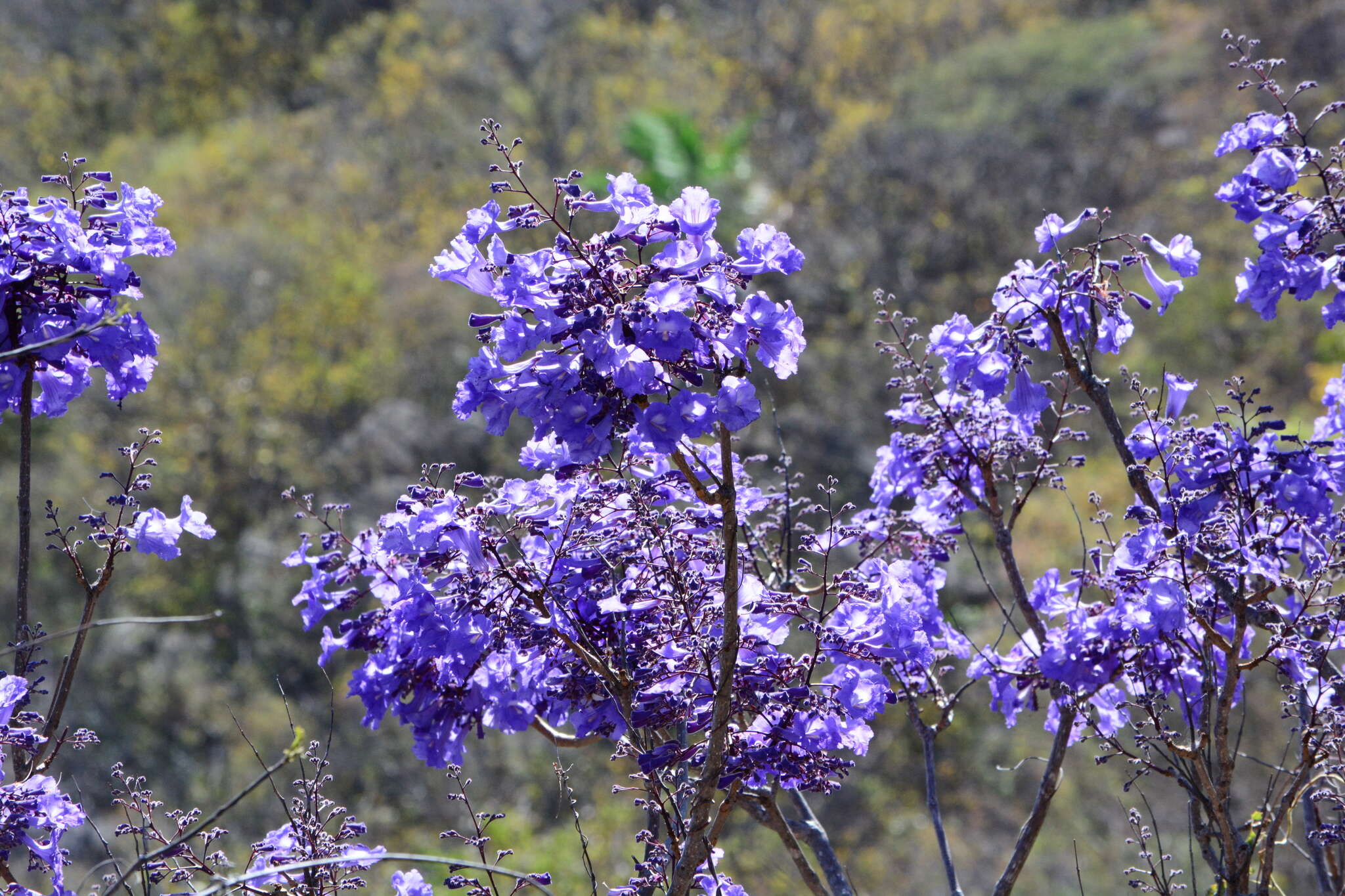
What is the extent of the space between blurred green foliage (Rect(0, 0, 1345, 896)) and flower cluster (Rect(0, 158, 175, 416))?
7.89 m

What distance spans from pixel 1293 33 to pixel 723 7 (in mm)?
9737

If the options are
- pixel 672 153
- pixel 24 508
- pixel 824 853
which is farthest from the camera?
pixel 672 153

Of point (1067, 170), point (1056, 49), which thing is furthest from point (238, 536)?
point (1056, 49)

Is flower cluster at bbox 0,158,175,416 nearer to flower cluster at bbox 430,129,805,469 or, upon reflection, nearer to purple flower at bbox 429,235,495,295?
purple flower at bbox 429,235,495,295

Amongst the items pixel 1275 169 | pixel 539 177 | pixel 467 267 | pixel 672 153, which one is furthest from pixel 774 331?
pixel 539 177

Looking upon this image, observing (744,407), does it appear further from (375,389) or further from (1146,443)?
(375,389)

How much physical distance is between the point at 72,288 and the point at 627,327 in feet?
4.14

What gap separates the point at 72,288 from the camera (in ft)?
7.75

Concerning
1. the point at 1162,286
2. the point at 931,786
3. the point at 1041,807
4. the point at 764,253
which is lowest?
the point at 1041,807

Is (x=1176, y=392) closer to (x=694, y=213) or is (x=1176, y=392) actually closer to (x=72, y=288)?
(x=694, y=213)

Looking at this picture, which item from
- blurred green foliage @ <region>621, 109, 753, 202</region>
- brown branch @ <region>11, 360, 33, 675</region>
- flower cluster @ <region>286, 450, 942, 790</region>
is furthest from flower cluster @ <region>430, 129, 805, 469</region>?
blurred green foliage @ <region>621, 109, 753, 202</region>

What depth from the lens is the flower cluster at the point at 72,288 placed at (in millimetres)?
2305

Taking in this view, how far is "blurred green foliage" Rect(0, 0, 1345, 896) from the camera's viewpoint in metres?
11.9

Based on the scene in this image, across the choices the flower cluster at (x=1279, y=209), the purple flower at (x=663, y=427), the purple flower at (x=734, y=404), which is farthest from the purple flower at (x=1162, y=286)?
the purple flower at (x=663, y=427)
